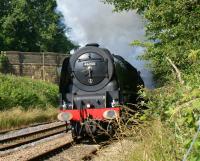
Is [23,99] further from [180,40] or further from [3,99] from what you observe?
[180,40]

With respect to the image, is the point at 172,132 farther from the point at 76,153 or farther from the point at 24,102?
the point at 24,102

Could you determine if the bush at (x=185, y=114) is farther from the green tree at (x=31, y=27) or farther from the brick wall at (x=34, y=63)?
the green tree at (x=31, y=27)

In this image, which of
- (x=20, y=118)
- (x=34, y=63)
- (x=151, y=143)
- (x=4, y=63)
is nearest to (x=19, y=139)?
(x=20, y=118)

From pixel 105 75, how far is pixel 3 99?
13.5 m

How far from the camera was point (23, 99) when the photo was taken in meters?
28.4

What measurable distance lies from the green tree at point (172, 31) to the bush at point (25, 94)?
1265 centimetres

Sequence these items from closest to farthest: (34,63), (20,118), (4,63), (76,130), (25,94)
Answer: (76,130) → (20,118) → (25,94) → (4,63) → (34,63)

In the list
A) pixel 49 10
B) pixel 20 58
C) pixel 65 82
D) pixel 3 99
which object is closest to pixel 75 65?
pixel 65 82

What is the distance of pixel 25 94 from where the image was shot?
29094 millimetres

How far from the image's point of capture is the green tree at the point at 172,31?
13.6 meters

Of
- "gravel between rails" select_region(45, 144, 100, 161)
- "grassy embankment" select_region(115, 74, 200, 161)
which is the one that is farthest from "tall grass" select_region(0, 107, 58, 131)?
"grassy embankment" select_region(115, 74, 200, 161)

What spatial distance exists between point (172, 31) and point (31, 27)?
2290 inches

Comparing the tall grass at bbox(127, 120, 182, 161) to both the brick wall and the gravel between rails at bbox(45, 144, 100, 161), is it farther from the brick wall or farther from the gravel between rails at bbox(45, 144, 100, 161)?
the brick wall

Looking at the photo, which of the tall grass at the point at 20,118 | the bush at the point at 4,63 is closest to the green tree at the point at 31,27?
the bush at the point at 4,63
